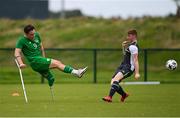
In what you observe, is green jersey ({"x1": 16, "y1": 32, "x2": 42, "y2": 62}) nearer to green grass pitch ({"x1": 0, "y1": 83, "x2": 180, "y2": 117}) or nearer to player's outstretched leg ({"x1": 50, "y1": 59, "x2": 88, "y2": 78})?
player's outstretched leg ({"x1": 50, "y1": 59, "x2": 88, "y2": 78})

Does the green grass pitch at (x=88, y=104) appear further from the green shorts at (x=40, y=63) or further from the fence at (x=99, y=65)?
the fence at (x=99, y=65)

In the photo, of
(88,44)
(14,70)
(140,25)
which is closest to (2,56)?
(14,70)

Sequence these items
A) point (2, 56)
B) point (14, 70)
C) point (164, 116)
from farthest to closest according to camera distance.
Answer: point (2, 56), point (14, 70), point (164, 116)


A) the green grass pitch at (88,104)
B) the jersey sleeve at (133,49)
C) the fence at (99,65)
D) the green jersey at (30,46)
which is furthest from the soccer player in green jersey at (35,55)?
the fence at (99,65)

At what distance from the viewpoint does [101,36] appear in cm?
4834

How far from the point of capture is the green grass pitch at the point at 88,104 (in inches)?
712

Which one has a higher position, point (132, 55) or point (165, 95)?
point (132, 55)

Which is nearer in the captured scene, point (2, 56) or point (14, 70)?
point (14, 70)

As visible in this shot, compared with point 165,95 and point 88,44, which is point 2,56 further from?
point 165,95

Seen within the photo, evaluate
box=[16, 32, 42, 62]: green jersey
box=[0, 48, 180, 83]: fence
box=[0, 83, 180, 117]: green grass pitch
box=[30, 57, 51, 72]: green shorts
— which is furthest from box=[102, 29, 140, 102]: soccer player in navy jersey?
box=[0, 48, 180, 83]: fence

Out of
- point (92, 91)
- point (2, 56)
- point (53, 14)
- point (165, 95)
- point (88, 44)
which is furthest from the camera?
point (53, 14)

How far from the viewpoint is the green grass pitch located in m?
18.1

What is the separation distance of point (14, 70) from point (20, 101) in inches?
633

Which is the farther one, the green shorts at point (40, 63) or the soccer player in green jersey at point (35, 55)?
the green shorts at point (40, 63)
